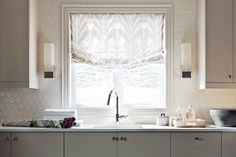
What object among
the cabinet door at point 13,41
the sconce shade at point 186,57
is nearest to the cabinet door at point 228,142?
the sconce shade at point 186,57

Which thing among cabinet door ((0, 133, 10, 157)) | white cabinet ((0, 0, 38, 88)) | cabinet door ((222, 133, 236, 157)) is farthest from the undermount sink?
cabinet door ((0, 133, 10, 157))

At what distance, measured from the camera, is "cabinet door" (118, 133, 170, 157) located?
3.64m

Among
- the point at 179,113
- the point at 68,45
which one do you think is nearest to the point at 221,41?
the point at 179,113

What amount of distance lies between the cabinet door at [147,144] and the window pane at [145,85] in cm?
68

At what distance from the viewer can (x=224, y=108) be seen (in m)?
4.21

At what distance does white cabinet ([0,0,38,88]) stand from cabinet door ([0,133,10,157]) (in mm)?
529

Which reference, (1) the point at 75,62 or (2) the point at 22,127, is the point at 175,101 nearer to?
(1) the point at 75,62

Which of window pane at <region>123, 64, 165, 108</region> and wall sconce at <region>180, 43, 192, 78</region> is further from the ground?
wall sconce at <region>180, 43, 192, 78</region>

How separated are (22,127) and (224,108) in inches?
86.2

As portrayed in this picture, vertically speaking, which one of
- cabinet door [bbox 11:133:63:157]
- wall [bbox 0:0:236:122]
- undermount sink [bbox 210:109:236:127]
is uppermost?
wall [bbox 0:0:236:122]

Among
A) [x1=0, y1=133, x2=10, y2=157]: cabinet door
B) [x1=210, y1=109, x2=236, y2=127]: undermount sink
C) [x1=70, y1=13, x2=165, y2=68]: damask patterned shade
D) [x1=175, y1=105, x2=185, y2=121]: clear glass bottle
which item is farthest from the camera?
[x1=70, y1=13, x2=165, y2=68]: damask patterned shade

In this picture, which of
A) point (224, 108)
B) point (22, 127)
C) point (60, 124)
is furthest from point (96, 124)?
point (224, 108)

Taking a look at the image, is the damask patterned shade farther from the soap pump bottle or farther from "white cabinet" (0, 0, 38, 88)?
the soap pump bottle

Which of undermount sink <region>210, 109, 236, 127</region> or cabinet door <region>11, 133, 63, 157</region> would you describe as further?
undermount sink <region>210, 109, 236, 127</region>
